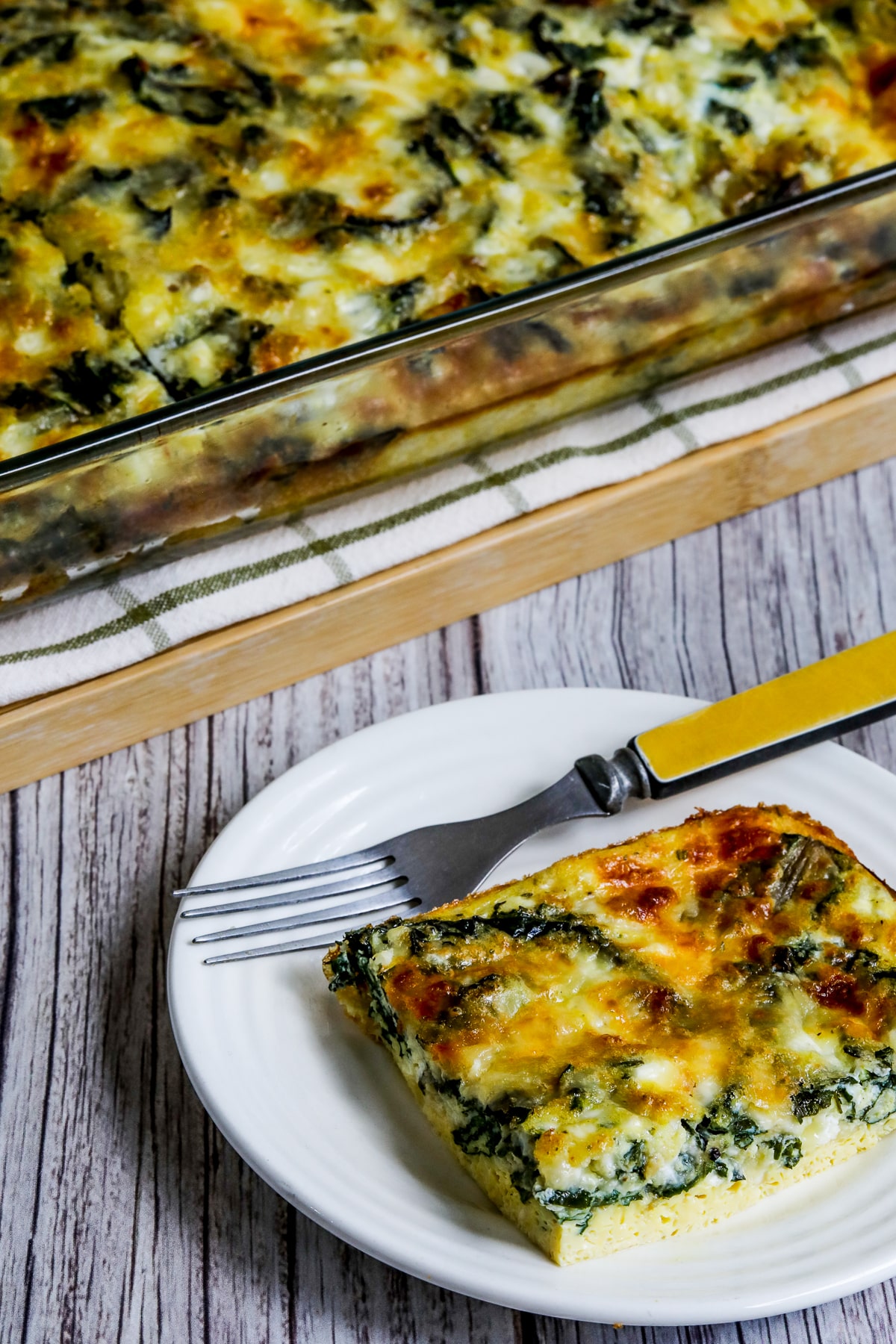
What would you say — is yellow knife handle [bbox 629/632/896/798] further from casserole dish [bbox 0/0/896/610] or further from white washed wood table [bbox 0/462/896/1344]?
casserole dish [bbox 0/0/896/610]

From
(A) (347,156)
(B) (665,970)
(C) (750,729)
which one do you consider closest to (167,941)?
Result: (B) (665,970)

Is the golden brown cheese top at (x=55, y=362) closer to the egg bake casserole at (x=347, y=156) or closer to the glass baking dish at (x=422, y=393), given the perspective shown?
the egg bake casserole at (x=347, y=156)

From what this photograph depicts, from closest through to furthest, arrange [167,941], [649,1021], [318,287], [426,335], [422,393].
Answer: [649,1021]
[167,941]
[426,335]
[422,393]
[318,287]

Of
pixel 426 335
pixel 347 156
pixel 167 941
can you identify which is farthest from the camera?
pixel 347 156

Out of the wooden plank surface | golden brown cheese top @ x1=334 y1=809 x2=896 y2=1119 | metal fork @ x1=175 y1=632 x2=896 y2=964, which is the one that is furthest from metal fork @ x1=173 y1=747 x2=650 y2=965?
the wooden plank surface

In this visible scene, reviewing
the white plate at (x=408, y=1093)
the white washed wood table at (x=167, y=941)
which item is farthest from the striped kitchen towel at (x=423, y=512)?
the white plate at (x=408, y=1093)

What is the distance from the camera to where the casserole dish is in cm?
202

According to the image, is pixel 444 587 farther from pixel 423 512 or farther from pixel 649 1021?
pixel 649 1021

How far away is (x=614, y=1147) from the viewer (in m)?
1.37

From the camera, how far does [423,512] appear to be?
2275 millimetres

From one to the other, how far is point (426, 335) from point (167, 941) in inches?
34.1

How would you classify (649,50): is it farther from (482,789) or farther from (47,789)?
(47,789)

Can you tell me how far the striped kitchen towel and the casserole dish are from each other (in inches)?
2.0

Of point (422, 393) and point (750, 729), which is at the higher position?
point (422, 393)
